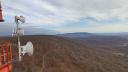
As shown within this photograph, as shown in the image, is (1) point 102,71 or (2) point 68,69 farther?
(1) point 102,71

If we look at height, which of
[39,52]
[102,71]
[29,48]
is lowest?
[102,71]

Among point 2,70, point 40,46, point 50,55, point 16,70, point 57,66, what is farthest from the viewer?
point 40,46

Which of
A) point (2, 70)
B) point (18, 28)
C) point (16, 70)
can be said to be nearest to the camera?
point (2, 70)

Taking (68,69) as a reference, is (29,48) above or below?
above

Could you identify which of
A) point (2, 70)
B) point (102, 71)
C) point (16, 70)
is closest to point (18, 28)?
point (2, 70)

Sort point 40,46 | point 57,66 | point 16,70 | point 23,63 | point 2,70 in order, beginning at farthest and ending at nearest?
point 40,46 < point 57,66 < point 23,63 < point 16,70 < point 2,70

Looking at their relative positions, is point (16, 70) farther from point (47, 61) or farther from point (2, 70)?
point (2, 70)

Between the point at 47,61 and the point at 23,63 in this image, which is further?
the point at 47,61

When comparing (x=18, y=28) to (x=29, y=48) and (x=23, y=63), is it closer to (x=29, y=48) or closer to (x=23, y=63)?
(x=29, y=48)

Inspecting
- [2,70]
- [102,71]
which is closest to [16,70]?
[102,71]
